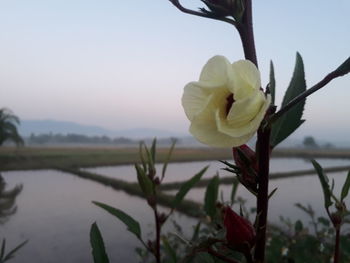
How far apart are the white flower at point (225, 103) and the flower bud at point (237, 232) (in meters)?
0.08

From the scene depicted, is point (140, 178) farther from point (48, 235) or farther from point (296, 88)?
point (48, 235)

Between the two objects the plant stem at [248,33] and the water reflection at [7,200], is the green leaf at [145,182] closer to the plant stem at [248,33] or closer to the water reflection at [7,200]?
the plant stem at [248,33]

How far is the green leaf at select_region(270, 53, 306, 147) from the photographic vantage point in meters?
0.35

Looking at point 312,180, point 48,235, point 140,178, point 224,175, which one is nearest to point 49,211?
point 48,235

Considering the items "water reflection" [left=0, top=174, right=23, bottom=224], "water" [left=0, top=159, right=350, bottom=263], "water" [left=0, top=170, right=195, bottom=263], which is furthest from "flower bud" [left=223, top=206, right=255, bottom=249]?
"water reflection" [left=0, top=174, right=23, bottom=224]

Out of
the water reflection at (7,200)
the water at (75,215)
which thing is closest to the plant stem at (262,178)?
the water at (75,215)

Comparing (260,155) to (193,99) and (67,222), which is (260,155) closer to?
(193,99)

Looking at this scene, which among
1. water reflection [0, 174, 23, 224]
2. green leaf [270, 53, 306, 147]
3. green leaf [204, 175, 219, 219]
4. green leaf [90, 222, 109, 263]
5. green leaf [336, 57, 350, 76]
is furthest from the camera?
water reflection [0, 174, 23, 224]

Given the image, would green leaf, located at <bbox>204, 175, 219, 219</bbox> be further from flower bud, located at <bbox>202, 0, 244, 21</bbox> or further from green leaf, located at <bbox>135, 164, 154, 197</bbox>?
flower bud, located at <bbox>202, 0, 244, 21</bbox>

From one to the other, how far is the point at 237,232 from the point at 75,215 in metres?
5.69

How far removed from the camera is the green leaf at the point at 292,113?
35 cm

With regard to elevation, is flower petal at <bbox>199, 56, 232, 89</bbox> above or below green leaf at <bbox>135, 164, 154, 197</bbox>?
above

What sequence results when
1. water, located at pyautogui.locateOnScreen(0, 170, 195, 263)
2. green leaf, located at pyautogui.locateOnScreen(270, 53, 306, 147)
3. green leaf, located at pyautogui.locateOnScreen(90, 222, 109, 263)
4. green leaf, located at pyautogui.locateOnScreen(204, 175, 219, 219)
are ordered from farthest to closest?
water, located at pyautogui.locateOnScreen(0, 170, 195, 263) < green leaf, located at pyautogui.locateOnScreen(204, 175, 219, 219) < green leaf, located at pyautogui.locateOnScreen(90, 222, 109, 263) < green leaf, located at pyautogui.locateOnScreen(270, 53, 306, 147)

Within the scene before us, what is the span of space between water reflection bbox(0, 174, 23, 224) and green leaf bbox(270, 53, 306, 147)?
5946 mm
